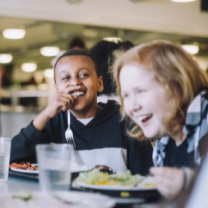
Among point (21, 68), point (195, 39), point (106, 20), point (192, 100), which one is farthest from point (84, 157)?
point (21, 68)

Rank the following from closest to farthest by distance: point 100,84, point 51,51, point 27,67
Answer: point 100,84 → point 51,51 → point 27,67

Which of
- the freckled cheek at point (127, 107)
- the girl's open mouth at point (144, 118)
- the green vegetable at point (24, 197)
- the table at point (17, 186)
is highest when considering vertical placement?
the freckled cheek at point (127, 107)

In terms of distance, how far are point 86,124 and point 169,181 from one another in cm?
34

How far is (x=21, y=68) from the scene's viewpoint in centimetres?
867

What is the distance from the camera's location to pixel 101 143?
3.64 ft

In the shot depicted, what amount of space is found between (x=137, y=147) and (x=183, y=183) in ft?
0.94

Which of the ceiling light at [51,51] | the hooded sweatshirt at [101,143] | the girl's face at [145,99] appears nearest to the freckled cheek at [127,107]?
the girl's face at [145,99]

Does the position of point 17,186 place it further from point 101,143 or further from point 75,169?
point 101,143

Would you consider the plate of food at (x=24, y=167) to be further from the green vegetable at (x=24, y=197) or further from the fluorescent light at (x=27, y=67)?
the fluorescent light at (x=27, y=67)

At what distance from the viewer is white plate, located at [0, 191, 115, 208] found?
2.55 ft

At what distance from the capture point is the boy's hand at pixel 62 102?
3.51 feet

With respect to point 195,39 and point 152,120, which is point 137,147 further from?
point 195,39

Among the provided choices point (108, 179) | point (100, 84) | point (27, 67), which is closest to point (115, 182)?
point (108, 179)

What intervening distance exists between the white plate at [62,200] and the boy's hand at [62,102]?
0.89 feet
